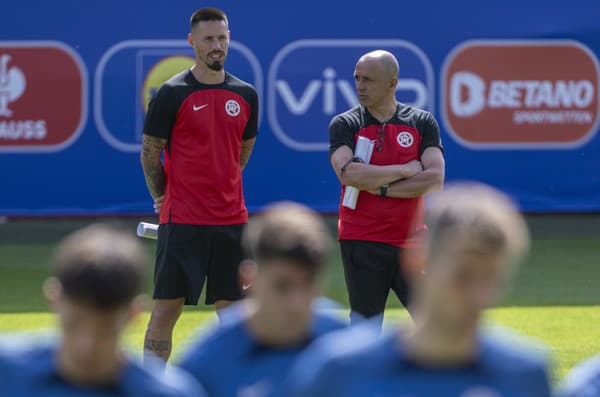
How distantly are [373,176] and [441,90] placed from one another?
793 centimetres

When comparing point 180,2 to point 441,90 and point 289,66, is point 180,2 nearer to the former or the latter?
point 289,66

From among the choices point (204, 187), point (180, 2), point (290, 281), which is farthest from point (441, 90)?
point (290, 281)

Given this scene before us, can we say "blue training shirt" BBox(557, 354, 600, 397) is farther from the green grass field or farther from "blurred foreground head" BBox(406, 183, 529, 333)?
the green grass field

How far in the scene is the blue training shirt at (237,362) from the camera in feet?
11.4

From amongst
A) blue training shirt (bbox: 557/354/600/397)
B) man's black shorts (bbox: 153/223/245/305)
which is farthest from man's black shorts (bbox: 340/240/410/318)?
blue training shirt (bbox: 557/354/600/397)

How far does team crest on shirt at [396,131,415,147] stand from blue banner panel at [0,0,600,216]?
A: 7.38 meters

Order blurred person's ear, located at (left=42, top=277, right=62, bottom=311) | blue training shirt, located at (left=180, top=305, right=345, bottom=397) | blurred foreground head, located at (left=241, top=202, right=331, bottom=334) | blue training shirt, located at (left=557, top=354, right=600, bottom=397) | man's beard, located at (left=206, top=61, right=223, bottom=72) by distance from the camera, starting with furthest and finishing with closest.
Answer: man's beard, located at (left=206, top=61, right=223, bottom=72), blue training shirt, located at (left=180, top=305, right=345, bottom=397), blurred foreground head, located at (left=241, top=202, right=331, bottom=334), blue training shirt, located at (left=557, top=354, right=600, bottom=397), blurred person's ear, located at (left=42, top=277, right=62, bottom=311)

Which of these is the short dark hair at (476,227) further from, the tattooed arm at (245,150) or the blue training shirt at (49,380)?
the tattooed arm at (245,150)

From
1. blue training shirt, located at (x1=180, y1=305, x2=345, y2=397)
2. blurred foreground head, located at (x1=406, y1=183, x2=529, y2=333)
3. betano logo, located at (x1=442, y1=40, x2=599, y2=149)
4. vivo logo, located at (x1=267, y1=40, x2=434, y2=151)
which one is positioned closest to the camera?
blurred foreground head, located at (x1=406, y1=183, x2=529, y2=333)

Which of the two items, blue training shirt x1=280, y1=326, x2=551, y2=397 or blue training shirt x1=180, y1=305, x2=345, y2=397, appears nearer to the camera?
blue training shirt x1=280, y1=326, x2=551, y2=397

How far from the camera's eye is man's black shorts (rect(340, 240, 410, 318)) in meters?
7.10

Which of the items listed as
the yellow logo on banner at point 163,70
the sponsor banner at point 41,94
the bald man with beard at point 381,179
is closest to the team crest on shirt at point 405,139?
the bald man with beard at point 381,179

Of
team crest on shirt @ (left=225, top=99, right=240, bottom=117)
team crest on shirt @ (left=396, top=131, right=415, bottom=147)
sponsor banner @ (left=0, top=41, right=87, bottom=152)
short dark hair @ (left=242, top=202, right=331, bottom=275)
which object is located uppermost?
short dark hair @ (left=242, top=202, right=331, bottom=275)

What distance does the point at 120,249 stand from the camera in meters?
2.94
